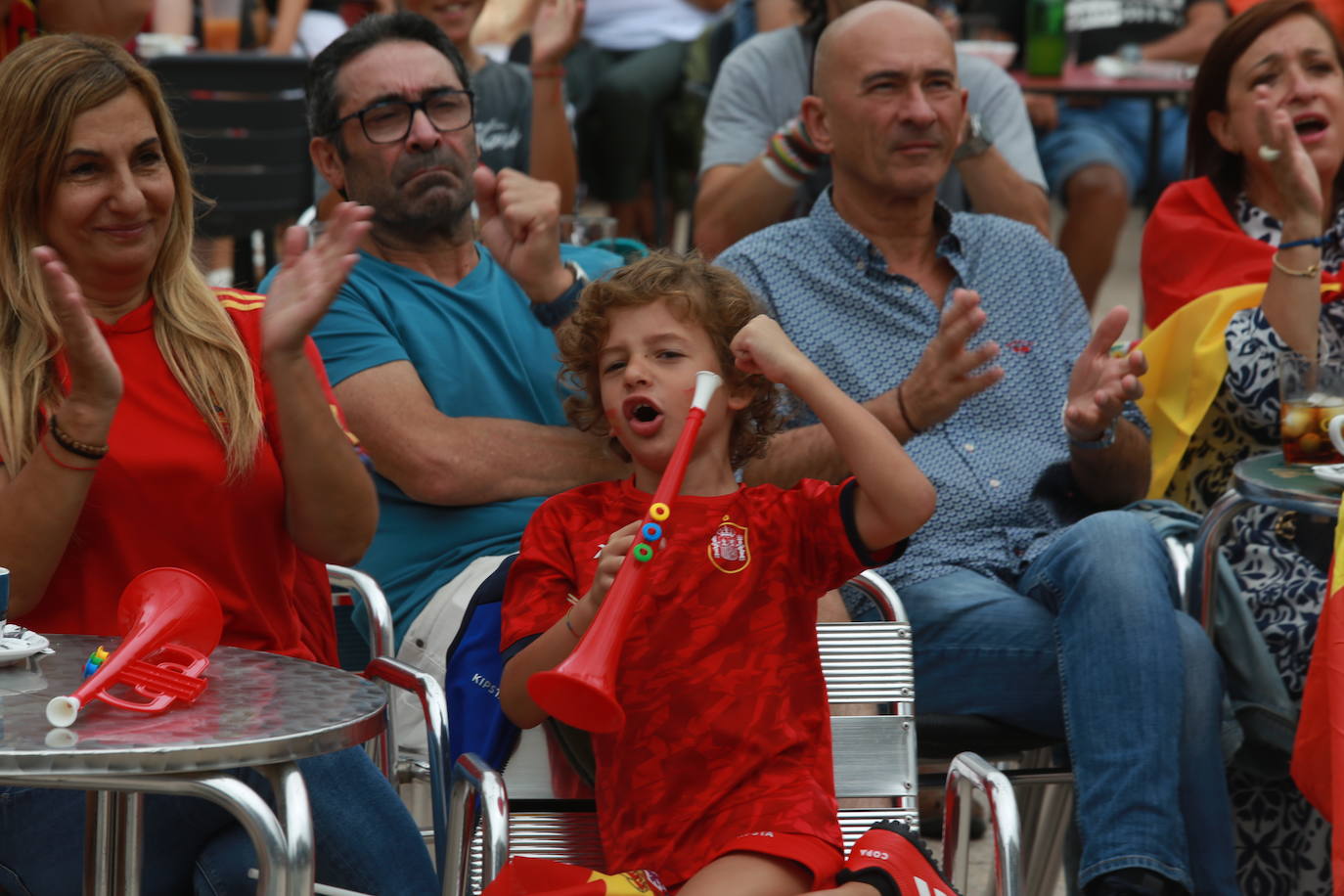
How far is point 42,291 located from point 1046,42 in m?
4.96

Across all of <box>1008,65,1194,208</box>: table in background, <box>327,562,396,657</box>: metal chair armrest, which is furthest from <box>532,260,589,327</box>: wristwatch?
<box>1008,65,1194,208</box>: table in background

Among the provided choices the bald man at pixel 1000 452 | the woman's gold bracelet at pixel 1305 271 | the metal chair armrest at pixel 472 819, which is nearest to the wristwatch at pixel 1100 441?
the bald man at pixel 1000 452

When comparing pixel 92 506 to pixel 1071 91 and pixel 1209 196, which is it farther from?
pixel 1071 91

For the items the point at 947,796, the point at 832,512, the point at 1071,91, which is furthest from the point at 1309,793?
the point at 1071,91

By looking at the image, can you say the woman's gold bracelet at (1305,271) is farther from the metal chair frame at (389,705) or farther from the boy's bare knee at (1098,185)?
the boy's bare knee at (1098,185)

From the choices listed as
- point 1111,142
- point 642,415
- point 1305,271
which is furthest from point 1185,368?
point 1111,142

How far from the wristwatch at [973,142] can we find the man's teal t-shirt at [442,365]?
124 centimetres

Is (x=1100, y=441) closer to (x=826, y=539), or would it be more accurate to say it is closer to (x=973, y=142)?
(x=826, y=539)

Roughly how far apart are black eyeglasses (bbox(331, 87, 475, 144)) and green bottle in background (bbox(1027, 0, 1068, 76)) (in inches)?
155

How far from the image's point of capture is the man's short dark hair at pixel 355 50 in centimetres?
306

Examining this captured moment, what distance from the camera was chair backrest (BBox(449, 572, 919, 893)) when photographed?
2.33 m

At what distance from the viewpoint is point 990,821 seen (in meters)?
2.15

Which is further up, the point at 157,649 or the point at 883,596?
the point at 157,649

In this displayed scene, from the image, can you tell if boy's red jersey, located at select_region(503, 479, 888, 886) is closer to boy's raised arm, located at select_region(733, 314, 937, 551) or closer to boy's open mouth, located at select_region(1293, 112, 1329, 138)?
boy's raised arm, located at select_region(733, 314, 937, 551)
